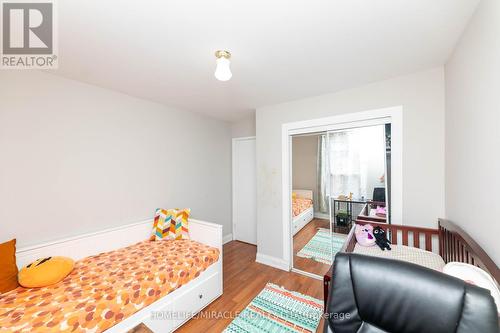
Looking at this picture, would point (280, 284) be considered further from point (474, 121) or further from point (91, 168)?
point (91, 168)

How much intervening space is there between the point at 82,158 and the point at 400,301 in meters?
2.84

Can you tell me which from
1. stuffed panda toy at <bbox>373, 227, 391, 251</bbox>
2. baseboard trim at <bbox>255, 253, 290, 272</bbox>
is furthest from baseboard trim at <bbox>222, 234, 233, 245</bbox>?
stuffed panda toy at <bbox>373, 227, 391, 251</bbox>

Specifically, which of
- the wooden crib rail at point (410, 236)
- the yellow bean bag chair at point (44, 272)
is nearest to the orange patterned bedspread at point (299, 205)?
the wooden crib rail at point (410, 236)

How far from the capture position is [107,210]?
2305 mm

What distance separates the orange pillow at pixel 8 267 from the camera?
1.50 m

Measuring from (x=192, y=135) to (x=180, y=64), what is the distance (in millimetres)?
1600

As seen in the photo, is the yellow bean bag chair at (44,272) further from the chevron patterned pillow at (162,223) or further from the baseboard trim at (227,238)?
the baseboard trim at (227,238)

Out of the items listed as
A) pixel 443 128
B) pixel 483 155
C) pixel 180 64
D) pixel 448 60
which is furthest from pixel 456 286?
pixel 180 64

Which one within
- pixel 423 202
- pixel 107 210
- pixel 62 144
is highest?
pixel 62 144

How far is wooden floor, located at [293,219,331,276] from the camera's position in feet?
9.05

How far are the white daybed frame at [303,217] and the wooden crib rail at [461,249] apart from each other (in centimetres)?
145

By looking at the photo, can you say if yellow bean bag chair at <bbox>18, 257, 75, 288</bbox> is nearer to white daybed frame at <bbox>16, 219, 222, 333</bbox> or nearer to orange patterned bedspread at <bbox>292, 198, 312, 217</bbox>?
white daybed frame at <bbox>16, 219, 222, 333</bbox>

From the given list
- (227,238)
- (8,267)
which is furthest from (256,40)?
(227,238)

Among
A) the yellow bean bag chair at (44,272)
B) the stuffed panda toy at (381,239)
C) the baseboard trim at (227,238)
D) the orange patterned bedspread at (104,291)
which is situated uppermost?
the stuffed panda toy at (381,239)
